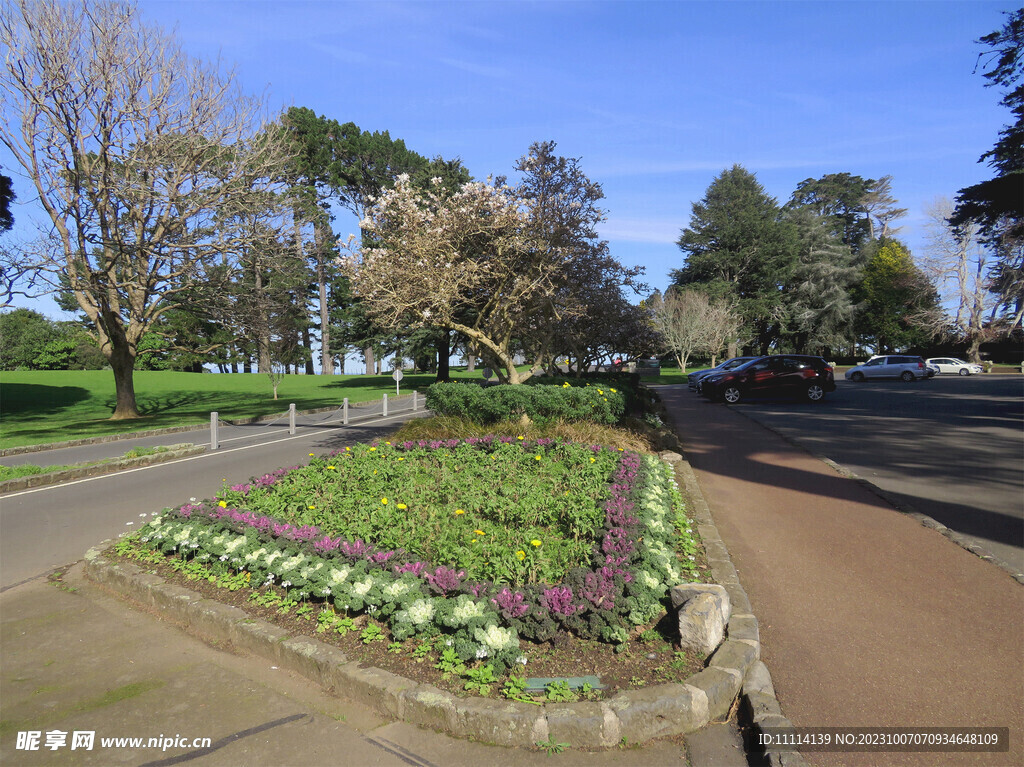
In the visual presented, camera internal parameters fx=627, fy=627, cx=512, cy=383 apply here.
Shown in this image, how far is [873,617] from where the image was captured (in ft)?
14.9

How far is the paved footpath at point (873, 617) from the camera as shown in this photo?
338 cm

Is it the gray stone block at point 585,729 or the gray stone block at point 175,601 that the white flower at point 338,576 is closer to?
the gray stone block at point 175,601

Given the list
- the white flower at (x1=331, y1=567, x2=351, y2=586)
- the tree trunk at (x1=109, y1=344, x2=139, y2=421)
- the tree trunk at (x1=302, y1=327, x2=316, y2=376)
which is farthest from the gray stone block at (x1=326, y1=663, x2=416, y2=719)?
the tree trunk at (x1=302, y1=327, x2=316, y2=376)

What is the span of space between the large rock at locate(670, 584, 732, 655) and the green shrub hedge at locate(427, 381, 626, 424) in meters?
7.13

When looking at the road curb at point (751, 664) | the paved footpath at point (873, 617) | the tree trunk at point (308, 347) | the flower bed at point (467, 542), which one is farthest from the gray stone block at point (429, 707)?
the tree trunk at point (308, 347)

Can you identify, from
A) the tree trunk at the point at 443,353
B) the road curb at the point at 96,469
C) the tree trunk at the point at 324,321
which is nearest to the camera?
the road curb at the point at 96,469

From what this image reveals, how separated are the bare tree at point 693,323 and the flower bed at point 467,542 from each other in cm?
4391

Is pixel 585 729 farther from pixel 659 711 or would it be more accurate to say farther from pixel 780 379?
pixel 780 379

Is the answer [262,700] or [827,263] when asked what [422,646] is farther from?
[827,263]

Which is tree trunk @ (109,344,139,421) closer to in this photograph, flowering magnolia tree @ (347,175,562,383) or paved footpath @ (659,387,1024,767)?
flowering magnolia tree @ (347,175,562,383)

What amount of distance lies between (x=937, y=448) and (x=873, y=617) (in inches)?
341

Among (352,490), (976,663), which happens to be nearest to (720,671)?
(976,663)

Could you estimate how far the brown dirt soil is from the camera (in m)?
3.54

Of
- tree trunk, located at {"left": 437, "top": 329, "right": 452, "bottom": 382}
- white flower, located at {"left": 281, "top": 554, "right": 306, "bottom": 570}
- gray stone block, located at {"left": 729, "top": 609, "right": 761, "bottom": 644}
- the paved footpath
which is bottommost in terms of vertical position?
the paved footpath
